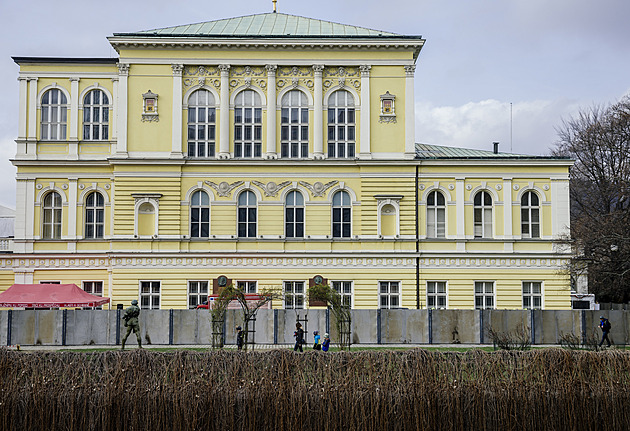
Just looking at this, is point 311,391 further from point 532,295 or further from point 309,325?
point 532,295

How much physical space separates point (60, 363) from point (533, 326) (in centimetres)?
2867

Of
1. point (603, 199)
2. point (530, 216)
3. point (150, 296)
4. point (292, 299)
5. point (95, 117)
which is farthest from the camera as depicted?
point (603, 199)

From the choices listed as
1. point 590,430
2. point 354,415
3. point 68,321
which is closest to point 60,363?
point 354,415

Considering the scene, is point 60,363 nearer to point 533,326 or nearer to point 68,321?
point 68,321

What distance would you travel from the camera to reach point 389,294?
48969mm

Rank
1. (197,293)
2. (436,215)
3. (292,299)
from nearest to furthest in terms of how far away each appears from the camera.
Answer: (292,299) < (197,293) < (436,215)

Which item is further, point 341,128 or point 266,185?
point 341,128

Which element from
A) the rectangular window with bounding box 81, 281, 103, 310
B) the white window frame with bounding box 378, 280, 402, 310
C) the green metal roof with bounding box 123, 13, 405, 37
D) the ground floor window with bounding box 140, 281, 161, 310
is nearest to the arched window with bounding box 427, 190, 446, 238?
the white window frame with bounding box 378, 280, 402, 310

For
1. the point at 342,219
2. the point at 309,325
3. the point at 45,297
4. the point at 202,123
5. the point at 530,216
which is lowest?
the point at 309,325

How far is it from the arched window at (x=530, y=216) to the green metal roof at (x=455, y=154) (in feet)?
9.67

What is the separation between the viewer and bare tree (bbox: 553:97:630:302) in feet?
163

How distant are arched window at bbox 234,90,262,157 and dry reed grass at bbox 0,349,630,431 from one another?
3309 centimetres

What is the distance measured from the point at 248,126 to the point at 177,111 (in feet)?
15.9

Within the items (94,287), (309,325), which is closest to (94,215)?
(94,287)
